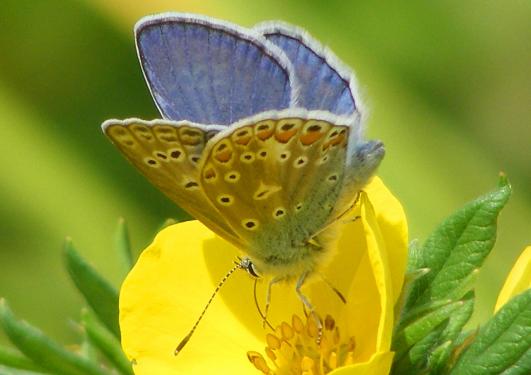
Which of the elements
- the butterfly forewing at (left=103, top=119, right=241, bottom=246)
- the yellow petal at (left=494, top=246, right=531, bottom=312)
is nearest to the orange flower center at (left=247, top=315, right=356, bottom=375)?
the butterfly forewing at (left=103, top=119, right=241, bottom=246)

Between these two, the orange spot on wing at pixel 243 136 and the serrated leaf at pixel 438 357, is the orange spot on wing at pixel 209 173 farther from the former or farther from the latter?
the serrated leaf at pixel 438 357

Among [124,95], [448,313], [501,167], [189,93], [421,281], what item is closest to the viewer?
[448,313]

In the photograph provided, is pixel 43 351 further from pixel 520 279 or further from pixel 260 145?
pixel 520 279

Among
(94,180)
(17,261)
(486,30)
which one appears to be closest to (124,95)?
(94,180)

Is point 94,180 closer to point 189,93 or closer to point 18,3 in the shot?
point 18,3

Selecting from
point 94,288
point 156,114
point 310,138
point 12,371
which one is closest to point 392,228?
point 310,138

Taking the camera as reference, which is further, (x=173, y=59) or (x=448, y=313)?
(x=173, y=59)

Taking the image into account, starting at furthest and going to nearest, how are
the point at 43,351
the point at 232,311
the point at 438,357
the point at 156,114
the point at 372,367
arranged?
1. the point at 156,114
2. the point at 232,311
3. the point at 43,351
4. the point at 438,357
5. the point at 372,367
